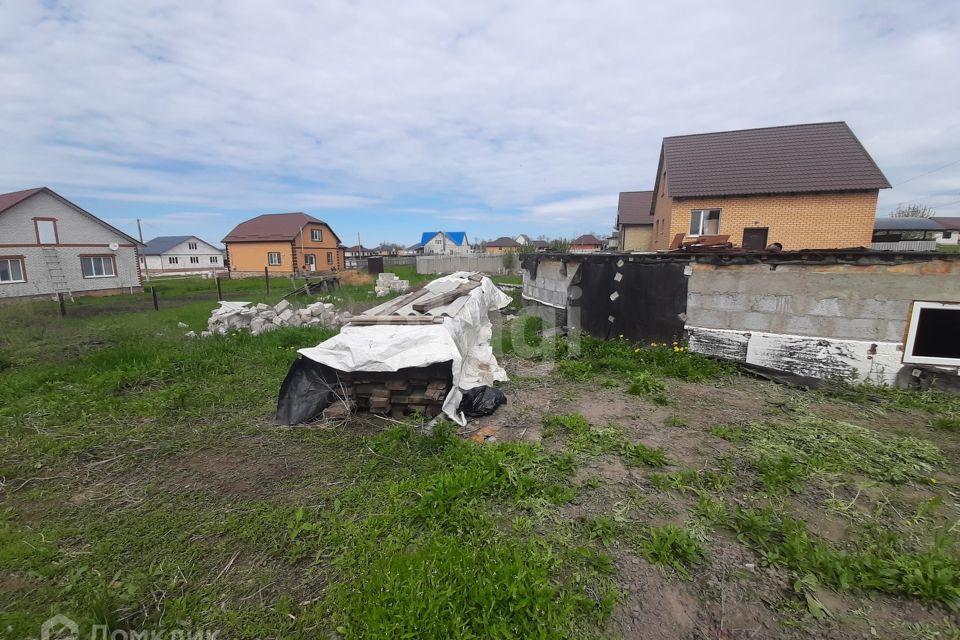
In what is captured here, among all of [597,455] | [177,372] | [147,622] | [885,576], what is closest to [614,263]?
[597,455]

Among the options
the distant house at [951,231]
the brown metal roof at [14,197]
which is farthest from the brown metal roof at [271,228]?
the distant house at [951,231]

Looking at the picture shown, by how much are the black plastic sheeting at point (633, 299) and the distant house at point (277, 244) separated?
28.7 metres

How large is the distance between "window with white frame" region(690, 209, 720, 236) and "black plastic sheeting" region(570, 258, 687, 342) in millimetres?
10799

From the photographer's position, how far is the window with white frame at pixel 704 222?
49.0 feet

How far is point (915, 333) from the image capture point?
184 inches

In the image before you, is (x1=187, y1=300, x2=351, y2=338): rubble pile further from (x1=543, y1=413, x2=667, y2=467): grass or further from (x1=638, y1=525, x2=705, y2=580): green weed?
(x1=638, y1=525, x2=705, y2=580): green weed

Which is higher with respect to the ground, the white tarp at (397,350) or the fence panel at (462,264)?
the fence panel at (462,264)

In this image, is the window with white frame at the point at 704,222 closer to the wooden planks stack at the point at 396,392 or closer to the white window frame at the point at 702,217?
the white window frame at the point at 702,217

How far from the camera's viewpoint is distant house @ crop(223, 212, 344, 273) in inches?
1187

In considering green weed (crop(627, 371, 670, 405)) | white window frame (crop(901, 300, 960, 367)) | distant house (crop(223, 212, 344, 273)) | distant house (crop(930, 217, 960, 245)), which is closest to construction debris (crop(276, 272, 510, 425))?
green weed (crop(627, 371, 670, 405))

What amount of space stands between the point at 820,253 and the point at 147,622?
7.36 metres

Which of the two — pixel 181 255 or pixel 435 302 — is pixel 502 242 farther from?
pixel 435 302

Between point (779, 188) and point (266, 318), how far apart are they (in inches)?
683

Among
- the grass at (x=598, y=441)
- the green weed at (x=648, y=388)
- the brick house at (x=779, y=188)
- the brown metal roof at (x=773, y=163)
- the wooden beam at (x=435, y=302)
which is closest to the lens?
the grass at (x=598, y=441)
